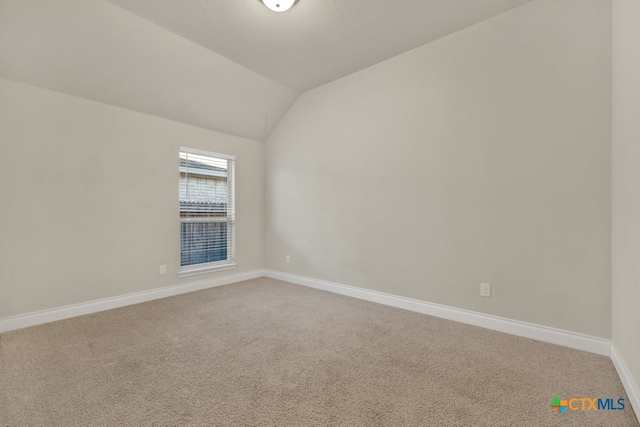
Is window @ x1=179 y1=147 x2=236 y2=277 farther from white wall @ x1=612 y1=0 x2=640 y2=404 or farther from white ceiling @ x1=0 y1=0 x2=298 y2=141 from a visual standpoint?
white wall @ x1=612 y1=0 x2=640 y2=404

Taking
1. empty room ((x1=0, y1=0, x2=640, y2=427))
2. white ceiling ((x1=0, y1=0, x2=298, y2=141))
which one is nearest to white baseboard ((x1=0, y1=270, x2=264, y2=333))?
empty room ((x1=0, y1=0, x2=640, y2=427))

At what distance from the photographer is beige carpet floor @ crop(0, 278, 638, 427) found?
56.2 inches

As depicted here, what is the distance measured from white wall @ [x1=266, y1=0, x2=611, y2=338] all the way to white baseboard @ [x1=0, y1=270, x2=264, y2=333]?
160cm

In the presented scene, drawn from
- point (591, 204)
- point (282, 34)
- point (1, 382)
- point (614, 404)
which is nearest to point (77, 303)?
point (1, 382)

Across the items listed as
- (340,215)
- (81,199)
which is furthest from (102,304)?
(340,215)

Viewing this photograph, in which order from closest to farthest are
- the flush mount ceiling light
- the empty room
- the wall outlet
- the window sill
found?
the empty room < the flush mount ceiling light < the wall outlet < the window sill

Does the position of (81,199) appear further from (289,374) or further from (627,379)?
(627,379)

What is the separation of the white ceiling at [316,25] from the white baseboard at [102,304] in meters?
2.88

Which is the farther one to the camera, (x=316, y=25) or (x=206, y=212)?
(x=206, y=212)

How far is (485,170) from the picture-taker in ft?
8.29

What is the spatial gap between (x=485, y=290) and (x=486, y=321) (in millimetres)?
278

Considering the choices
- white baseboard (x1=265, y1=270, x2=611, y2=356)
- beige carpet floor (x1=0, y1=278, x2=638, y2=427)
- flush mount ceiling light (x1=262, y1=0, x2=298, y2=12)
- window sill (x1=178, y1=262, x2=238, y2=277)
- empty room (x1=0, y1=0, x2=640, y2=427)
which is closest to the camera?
beige carpet floor (x1=0, y1=278, x2=638, y2=427)

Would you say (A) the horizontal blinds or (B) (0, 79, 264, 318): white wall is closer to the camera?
(B) (0, 79, 264, 318): white wall

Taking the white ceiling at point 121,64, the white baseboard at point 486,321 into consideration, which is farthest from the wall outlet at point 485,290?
the white ceiling at point 121,64
